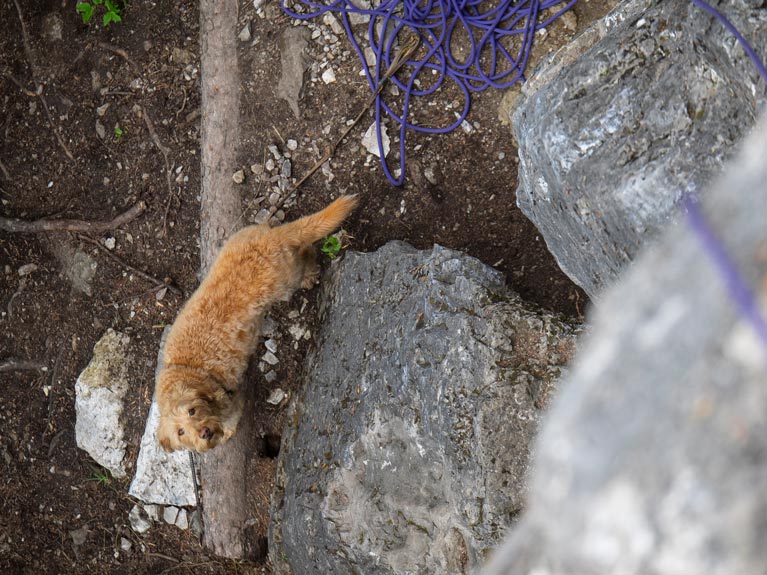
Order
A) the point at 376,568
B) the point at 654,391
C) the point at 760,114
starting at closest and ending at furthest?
the point at 654,391, the point at 760,114, the point at 376,568

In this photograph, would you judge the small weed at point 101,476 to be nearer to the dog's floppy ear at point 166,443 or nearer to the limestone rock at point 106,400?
the limestone rock at point 106,400

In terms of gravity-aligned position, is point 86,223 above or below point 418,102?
above

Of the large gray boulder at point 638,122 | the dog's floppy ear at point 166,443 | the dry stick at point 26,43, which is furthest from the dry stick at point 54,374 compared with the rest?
the large gray boulder at point 638,122

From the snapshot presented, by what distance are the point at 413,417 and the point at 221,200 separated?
2604 mm

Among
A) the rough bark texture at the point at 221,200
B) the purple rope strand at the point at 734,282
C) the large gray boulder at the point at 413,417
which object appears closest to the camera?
the purple rope strand at the point at 734,282

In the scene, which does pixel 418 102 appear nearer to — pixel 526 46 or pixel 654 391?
pixel 526 46


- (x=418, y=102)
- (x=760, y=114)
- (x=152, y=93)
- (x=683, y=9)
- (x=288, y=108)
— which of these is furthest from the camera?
(x=152, y=93)

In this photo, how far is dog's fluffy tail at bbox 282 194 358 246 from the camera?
13.6ft

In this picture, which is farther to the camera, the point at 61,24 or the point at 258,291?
the point at 61,24

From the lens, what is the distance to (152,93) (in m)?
5.59

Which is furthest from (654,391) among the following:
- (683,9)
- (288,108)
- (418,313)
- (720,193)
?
(288,108)

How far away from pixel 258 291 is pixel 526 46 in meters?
2.49

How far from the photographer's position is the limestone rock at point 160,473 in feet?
16.8

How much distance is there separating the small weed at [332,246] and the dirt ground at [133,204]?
0.13 meters
